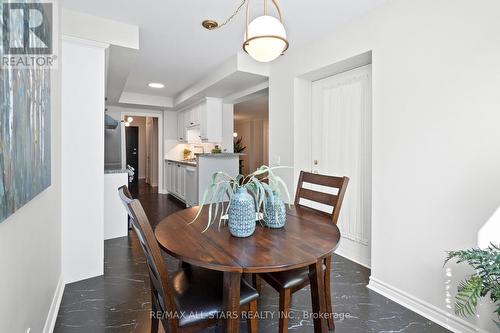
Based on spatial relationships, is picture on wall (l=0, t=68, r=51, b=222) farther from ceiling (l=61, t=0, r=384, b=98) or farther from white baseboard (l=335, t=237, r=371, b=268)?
white baseboard (l=335, t=237, r=371, b=268)

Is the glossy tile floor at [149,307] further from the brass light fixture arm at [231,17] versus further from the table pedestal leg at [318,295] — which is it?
the brass light fixture arm at [231,17]

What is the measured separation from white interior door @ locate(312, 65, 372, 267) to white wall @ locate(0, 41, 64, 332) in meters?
2.57

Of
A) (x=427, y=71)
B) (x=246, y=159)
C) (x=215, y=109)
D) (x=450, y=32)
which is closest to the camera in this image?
(x=450, y=32)

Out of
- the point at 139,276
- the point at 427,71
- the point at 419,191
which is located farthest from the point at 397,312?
the point at 139,276

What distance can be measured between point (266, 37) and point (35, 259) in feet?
5.50

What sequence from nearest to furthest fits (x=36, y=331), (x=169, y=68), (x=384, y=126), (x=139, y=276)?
(x=36, y=331), (x=384, y=126), (x=139, y=276), (x=169, y=68)

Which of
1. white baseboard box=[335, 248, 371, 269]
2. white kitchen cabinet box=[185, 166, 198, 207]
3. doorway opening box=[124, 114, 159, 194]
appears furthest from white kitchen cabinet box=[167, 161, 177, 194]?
white baseboard box=[335, 248, 371, 269]

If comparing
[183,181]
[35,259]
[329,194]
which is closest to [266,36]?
[329,194]

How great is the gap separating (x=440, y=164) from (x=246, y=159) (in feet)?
27.5

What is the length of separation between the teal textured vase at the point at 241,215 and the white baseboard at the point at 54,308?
1332 mm

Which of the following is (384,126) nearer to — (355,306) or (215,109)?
(355,306)

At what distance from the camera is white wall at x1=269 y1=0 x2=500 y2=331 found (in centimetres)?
157

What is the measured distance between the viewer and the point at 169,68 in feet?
12.7

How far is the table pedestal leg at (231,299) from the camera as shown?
1067 mm
